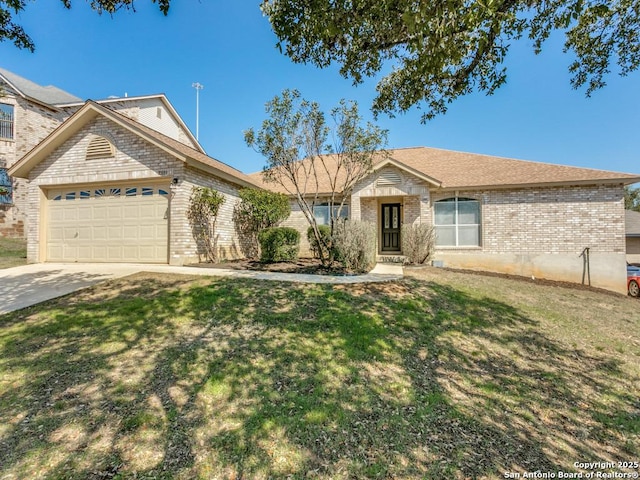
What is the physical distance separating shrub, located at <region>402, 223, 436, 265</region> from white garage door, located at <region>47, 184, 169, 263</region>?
28.7 feet

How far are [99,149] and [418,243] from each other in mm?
11980

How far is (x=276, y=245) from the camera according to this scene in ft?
35.8

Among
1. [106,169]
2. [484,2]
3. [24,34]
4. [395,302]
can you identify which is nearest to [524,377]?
[395,302]

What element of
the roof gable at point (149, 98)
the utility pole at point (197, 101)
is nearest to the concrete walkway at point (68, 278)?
the roof gable at point (149, 98)

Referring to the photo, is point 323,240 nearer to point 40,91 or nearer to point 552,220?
point 552,220

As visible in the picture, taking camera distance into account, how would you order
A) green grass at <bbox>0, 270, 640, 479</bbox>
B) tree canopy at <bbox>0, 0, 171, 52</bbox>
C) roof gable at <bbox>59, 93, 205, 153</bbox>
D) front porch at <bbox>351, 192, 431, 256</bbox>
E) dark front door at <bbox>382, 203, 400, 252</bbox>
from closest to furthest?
1. green grass at <bbox>0, 270, 640, 479</bbox>
2. tree canopy at <bbox>0, 0, 171, 52</bbox>
3. front porch at <bbox>351, 192, 431, 256</bbox>
4. dark front door at <bbox>382, 203, 400, 252</bbox>
5. roof gable at <bbox>59, 93, 205, 153</bbox>

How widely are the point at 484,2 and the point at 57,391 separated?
643 centimetres

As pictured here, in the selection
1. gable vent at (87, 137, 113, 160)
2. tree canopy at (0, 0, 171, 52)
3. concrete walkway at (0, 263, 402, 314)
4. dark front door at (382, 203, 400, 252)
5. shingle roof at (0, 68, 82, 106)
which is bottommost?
concrete walkway at (0, 263, 402, 314)

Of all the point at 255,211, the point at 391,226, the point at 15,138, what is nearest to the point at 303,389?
the point at 255,211

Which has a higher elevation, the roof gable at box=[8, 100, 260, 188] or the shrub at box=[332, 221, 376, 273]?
the roof gable at box=[8, 100, 260, 188]

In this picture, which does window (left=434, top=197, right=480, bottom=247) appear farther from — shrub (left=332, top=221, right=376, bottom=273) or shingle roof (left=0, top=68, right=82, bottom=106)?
shingle roof (left=0, top=68, right=82, bottom=106)

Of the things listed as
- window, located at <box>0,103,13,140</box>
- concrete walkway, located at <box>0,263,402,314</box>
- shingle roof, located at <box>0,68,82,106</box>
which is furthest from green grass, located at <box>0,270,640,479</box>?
shingle roof, located at <box>0,68,82,106</box>

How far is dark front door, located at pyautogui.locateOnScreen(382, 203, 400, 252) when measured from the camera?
548 inches

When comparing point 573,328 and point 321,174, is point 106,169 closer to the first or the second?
point 321,174
